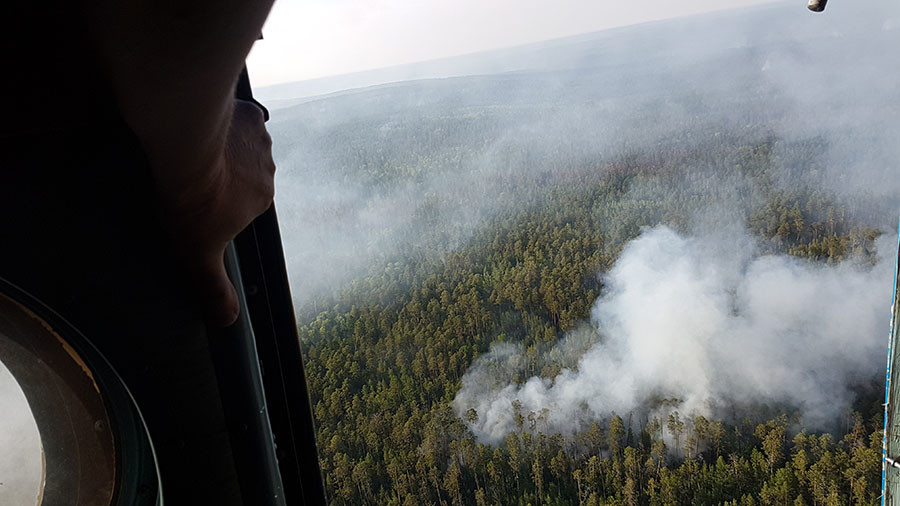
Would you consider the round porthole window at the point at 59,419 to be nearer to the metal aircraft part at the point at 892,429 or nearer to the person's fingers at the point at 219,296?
the person's fingers at the point at 219,296

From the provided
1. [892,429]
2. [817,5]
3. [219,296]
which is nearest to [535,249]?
[892,429]

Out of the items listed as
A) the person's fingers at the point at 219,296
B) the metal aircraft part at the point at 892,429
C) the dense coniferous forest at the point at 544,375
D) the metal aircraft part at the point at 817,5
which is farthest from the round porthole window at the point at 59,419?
the dense coniferous forest at the point at 544,375

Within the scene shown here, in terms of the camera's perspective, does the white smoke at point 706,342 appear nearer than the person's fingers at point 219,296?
No

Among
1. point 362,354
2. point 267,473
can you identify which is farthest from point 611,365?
point 267,473

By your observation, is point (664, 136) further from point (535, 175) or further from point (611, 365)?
point (611, 365)

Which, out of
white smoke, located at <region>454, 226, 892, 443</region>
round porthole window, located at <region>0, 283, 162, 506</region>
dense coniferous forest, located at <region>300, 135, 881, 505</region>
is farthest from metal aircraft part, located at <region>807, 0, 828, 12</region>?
white smoke, located at <region>454, 226, 892, 443</region>

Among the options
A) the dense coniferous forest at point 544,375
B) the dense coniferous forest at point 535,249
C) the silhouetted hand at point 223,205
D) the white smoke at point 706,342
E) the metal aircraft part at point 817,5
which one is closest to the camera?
the silhouetted hand at point 223,205

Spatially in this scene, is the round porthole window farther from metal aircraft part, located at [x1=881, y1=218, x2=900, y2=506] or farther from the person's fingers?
metal aircraft part, located at [x1=881, y1=218, x2=900, y2=506]
